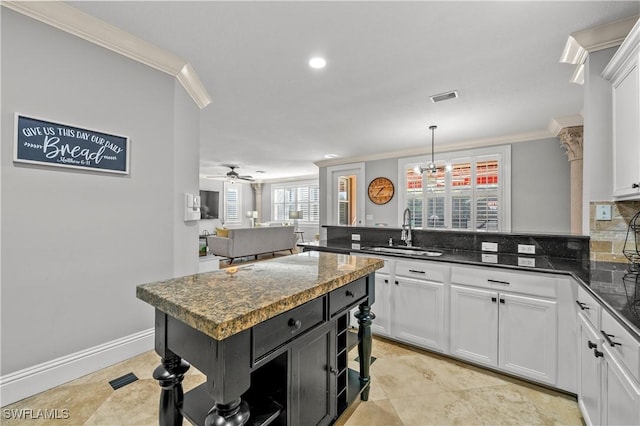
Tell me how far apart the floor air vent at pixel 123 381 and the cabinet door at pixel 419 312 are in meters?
2.14

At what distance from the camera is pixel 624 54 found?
161 cm

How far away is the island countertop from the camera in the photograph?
81cm

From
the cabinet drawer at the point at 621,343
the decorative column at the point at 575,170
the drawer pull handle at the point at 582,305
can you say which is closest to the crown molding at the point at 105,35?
the cabinet drawer at the point at 621,343

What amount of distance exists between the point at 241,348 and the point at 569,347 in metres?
2.21

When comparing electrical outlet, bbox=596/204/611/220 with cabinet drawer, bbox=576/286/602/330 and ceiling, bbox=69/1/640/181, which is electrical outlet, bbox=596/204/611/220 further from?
→ ceiling, bbox=69/1/640/181

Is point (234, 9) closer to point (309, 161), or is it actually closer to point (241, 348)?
point (241, 348)

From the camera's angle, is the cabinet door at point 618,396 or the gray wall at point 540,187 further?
the gray wall at point 540,187

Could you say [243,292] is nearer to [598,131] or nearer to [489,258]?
[489,258]

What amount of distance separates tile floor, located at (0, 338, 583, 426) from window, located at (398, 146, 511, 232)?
329cm

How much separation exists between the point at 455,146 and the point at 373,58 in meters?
3.61

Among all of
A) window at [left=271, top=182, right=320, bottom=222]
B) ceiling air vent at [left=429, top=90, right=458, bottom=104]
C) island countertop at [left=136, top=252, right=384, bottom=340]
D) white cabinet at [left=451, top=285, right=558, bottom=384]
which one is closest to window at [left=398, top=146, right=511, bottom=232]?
ceiling air vent at [left=429, top=90, right=458, bottom=104]

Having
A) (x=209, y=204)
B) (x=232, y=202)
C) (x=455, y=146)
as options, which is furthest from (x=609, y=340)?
(x=232, y=202)

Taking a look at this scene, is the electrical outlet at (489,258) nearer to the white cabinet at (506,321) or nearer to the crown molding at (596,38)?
the white cabinet at (506,321)

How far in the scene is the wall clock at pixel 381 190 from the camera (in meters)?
6.10
